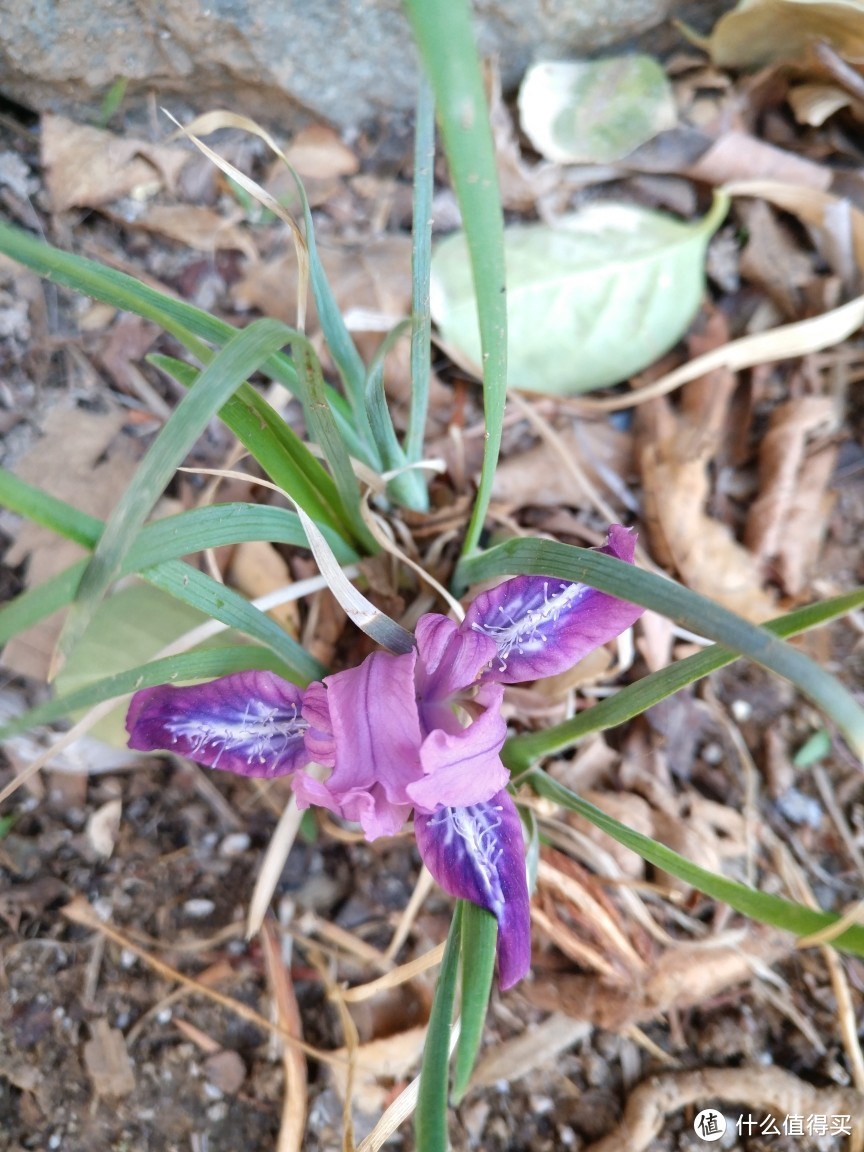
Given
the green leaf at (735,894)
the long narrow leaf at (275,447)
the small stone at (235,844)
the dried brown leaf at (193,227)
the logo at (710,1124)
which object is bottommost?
the logo at (710,1124)

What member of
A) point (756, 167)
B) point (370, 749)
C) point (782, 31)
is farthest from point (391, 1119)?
point (782, 31)

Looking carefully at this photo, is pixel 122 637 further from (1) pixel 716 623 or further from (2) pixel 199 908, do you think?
(1) pixel 716 623

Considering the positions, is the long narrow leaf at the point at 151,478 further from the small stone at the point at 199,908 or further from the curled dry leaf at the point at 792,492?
the curled dry leaf at the point at 792,492

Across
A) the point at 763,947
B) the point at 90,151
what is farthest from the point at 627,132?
the point at 763,947

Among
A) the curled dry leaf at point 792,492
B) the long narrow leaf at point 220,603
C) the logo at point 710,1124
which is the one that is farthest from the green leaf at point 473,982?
the curled dry leaf at point 792,492

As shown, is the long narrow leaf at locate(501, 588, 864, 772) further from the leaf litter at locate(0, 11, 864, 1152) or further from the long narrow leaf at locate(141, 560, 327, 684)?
the long narrow leaf at locate(141, 560, 327, 684)

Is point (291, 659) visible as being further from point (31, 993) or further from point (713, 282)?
point (713, 282)

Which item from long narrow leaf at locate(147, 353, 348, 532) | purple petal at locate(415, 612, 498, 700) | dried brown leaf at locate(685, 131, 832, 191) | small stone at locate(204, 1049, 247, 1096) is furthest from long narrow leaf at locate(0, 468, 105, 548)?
dried brown leaf at locate(685, 131, 832, 191)
